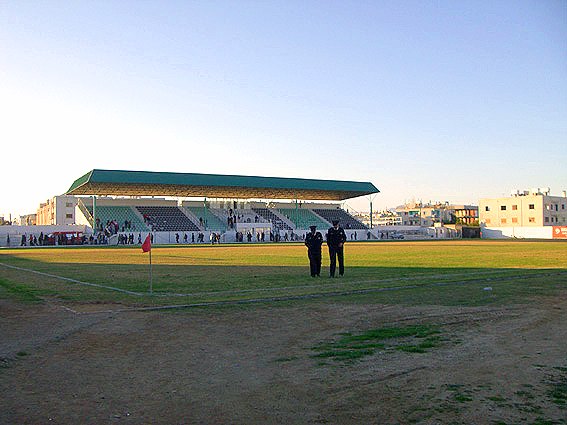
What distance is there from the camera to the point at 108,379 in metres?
6.18

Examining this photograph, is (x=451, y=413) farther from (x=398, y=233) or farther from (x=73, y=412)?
(x=398, y=233)

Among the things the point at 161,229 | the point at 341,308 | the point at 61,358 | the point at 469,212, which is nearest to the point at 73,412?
the point at 61,358

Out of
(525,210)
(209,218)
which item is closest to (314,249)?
(209,218)

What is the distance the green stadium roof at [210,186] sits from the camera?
225 ft

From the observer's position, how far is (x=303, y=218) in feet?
292

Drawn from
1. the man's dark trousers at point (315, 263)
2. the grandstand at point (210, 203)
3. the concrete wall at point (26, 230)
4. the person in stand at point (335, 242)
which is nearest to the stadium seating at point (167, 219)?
the grandstand at point (210, 203)

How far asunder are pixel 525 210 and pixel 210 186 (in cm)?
6933

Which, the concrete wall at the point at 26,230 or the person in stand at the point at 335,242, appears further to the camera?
the concrete wall at the point at 26,230

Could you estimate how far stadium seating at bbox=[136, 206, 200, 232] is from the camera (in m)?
74.1

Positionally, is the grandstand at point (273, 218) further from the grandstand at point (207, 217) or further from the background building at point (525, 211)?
the background building at point (525, 211)

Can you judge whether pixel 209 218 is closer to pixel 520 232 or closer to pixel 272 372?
pixel 520 232

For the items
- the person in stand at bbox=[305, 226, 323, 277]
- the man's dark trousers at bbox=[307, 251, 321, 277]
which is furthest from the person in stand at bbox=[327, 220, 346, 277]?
the man's dark trousers at bbox=[307, 251, 321, 277]

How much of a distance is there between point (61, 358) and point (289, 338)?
10.5ft

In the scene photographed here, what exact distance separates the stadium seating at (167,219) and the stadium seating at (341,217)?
2448 cm
